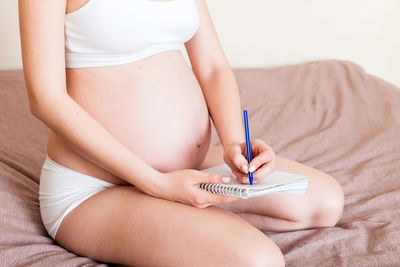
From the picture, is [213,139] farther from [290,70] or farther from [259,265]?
[259,265]

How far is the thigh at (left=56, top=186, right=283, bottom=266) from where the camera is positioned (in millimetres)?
879

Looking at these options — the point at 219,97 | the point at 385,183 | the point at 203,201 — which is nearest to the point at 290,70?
the point at 385,183

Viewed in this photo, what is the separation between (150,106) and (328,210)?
1.65ft

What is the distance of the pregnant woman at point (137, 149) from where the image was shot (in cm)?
93

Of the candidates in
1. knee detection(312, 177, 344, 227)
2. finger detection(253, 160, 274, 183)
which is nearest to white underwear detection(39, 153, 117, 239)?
finger detection(253, 160, 274, 183)

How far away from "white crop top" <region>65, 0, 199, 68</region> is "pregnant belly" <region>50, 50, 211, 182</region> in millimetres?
24

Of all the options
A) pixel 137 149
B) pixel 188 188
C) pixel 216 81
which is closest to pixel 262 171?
pixel 188 188

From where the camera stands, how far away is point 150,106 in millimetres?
1069

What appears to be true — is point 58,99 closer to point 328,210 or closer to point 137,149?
point 137,149

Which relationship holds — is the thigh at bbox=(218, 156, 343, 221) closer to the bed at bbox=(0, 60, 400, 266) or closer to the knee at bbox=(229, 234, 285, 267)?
the bed at bbox=(0, 60, 400, 266)

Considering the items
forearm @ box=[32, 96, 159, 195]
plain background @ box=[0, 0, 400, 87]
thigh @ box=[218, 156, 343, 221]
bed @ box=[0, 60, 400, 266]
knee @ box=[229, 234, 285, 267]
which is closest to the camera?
A: knee @ box=[229, 234, 285, 267]

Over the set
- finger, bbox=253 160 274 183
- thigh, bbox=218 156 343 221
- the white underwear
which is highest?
finger, bbox=253 160 274 183

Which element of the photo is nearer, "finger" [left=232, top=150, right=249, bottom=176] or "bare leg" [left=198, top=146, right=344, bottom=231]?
"finger" [left=232, top=150, right=249, bottom=176]

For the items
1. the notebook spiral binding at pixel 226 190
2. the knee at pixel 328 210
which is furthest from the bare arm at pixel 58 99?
the knee at pixel 328 210
